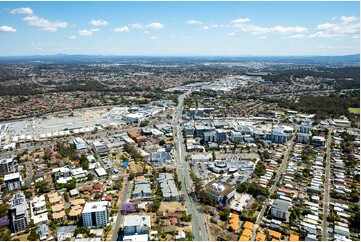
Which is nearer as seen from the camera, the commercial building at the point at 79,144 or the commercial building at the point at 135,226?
the commercial building at the point at 135,226

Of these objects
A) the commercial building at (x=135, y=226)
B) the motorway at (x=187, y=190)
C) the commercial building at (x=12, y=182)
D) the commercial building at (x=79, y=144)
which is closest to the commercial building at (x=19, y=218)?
the commercial building at (x=12, y=182)

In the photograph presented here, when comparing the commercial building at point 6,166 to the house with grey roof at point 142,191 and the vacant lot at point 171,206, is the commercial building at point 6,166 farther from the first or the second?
the vacant lot at point 171,206

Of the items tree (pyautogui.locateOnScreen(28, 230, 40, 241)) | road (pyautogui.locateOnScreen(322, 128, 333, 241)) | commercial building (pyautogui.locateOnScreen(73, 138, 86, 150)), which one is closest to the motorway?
road (pyautogui.locateOnScreen(322, 128, 333, 241))

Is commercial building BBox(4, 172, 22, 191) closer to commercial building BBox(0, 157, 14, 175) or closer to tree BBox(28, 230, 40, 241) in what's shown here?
commercial building BBox(0, 157, 14, 175)

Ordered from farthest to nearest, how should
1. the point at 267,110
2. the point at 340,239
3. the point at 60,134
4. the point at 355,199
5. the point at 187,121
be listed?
the point at 267,110
the point at 187,121
the point at 60,134
the point at 355,199
the point at 340,239

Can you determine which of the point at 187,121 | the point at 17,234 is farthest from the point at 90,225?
the point at 187,121

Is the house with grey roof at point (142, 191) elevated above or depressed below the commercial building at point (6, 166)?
below

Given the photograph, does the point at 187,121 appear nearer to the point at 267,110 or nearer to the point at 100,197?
the point at 267,110

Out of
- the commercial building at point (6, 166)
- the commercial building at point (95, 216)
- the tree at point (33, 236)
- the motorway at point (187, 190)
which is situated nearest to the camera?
the tree at point (33, 236)

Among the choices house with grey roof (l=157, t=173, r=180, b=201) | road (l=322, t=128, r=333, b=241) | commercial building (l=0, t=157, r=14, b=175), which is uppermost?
commercial building (l=0, t=157, r=14, b=175)

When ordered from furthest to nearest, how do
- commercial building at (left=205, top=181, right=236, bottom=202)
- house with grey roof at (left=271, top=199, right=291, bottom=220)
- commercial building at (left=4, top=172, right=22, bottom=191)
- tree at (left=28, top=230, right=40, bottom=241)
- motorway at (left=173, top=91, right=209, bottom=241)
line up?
1. commercial building at (left=4, top=172, right=22, bottom=191)
2. commercial building at (left=205, top=181, right=236, bottom=202)
3. house with grey roof at (left=271, top=199, right=291, bottom=220)
4. motorway at (left=173, top=91, right=209, bottom=241)
5. tree at (left=28, top=230, right=40, bottom=241)

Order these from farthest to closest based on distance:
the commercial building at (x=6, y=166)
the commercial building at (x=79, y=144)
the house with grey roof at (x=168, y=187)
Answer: the commercial building at (x=79, y=144)
the commercial building at (x=6, y=166)
the house with grey roof at (x=168, y=187)
